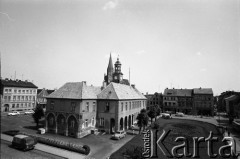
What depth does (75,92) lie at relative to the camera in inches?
1240

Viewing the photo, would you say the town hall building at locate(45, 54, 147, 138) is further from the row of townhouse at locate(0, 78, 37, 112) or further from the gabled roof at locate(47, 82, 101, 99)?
the row of townhouse at locate(0, 78, 37, 112)

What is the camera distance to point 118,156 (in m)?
21.1

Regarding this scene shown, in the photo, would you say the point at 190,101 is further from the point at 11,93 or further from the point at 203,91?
the point at 11,93

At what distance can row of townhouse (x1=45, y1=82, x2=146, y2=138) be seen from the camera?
97.4 feet

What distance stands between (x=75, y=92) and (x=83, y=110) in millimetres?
4396

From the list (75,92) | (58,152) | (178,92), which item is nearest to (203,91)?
(178,92)

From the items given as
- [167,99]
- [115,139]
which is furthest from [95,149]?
[167,99]

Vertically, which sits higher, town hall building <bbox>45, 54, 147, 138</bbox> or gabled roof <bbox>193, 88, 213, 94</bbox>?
gabled roof <bbox>193, 88, 213, 94</bbox>

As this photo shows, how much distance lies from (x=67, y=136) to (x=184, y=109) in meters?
66.9

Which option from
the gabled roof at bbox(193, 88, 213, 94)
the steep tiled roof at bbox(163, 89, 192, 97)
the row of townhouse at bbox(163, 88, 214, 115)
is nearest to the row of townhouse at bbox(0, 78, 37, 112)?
the row of townhouse at bbox(163, 88, 214, 115)

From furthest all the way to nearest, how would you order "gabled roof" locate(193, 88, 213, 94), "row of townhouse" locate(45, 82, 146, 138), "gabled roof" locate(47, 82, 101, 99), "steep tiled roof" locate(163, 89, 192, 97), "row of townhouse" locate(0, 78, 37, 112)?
"steep tiled roof" locate(163, 89, 192, 97)
"gabled roof" locate(193, 88, 213, 94)
"gabled roof" locate(47, 82, 101, 99)
"row of townhouse" locate(45, 82, 146, 138)
"row of townhouse" locate(0, 78, 37, 112)

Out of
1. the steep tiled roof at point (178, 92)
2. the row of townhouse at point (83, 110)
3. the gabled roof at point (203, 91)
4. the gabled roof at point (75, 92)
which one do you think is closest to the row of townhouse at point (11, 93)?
the row of townhouse at point (83, 110)

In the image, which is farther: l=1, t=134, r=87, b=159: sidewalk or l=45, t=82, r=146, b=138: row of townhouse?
l=45, t=82, r=146, b=138: row of townhouse

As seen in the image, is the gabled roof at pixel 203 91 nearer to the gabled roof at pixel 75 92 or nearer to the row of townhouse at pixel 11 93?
the gabled roof at pixel 75 92
